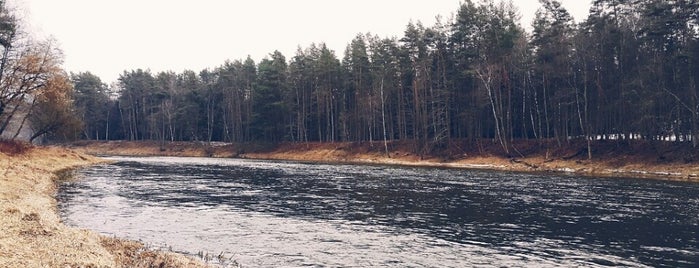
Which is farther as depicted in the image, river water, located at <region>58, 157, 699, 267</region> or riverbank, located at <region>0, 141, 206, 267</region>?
river water, located at <region>58, 157, 699, 267</region>

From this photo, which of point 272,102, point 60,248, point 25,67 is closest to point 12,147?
point 25,67

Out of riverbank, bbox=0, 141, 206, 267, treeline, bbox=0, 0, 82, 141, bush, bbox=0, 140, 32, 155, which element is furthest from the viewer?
treeline, bbox=0, 0, 82, 141

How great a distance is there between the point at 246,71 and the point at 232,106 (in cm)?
967

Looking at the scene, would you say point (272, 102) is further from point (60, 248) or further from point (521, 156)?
point (60, 248)

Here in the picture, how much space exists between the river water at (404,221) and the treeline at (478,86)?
19974mm

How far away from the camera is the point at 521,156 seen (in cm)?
6775

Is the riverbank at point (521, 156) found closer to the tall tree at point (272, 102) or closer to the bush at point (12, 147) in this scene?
the tall tree at point (272, 102)

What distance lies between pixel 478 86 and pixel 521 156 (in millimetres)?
14954

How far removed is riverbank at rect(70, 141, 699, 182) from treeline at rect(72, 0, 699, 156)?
2.58m

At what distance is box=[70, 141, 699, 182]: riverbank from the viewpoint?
5191 centimetres

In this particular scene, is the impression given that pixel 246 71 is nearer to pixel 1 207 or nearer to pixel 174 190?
pixel 174 190

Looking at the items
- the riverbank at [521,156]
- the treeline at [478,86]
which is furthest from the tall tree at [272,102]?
the riverbank at [521,156]

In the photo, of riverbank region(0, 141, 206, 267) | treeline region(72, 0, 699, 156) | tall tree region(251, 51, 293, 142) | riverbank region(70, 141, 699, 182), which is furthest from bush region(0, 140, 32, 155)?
tall tree region(251, 51, 293, 142)

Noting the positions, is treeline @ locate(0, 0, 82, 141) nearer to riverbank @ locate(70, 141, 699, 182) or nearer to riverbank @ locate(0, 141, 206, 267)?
riverbank @ locate(0, 141, 206, 267)
